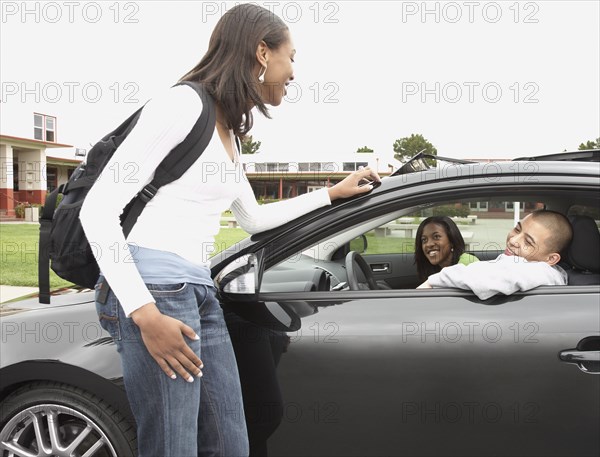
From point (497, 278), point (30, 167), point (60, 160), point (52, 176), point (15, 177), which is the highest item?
point (60, 160)

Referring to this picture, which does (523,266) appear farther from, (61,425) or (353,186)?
(61,425)

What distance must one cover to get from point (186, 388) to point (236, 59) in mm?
893

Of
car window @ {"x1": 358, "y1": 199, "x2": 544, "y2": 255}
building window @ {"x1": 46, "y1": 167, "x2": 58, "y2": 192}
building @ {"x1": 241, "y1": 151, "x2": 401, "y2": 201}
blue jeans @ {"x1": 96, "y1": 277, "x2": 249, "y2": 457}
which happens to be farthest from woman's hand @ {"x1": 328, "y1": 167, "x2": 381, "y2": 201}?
building @ {"x1": 241, "y1": 151, "x2": 401, "y2": 201}

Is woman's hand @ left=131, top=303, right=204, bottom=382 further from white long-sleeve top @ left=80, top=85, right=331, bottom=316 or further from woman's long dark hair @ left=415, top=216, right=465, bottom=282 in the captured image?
woman's long dark hair @ left=415, top=216, right=465, bottom=282

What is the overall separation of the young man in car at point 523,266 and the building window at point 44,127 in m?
33.7

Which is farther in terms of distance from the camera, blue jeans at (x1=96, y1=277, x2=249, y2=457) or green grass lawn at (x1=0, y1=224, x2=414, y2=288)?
green grass lawn at (x1=0, y1=224, x2=414, y2=288)

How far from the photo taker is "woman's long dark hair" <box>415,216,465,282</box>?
312 cm

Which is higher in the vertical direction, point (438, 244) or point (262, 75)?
point (262, 75)

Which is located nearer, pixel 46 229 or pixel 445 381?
pixel 46 229

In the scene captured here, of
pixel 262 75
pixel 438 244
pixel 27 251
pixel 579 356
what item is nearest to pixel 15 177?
pixel 27 251

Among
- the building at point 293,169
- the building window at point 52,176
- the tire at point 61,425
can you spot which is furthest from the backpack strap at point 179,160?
the building at point 293,169

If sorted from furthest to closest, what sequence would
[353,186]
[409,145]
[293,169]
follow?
[409,145], [293,169], [353,186]

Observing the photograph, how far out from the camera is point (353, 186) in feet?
6.87

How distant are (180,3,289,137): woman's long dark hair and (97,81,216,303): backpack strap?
Result: 7cm
